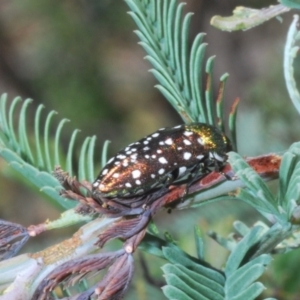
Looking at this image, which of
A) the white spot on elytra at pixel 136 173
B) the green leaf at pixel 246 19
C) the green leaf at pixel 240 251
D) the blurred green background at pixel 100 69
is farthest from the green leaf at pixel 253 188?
the blurred green background at pixel 100 69

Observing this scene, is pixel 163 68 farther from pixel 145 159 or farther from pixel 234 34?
pixel 234 34

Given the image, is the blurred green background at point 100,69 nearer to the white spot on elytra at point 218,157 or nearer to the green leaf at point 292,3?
the white spot on elytra at point 218,157

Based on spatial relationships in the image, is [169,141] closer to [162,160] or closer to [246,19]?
[162,160]

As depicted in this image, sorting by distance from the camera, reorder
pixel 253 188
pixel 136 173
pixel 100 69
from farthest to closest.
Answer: pixel 100 69
pixel 136 173
pixel 253 188

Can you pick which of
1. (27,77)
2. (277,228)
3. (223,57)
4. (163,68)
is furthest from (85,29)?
(277,228)

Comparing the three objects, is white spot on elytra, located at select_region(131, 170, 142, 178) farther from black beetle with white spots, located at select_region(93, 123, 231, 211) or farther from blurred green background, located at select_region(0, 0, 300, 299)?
blurred green background, located at select_region(0, 0, 300, 299)

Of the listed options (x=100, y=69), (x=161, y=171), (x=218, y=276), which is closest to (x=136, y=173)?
(x=161, y=171)
